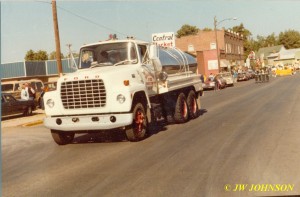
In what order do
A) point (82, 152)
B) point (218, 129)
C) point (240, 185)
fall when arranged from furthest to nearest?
point (218, 129) → point (82, 152) → point (240, 185)

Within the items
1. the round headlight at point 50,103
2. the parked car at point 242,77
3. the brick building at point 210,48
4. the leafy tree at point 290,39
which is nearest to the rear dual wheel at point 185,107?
the round headlight at point 50,103

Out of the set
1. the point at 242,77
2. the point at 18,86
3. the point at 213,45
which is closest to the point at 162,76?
the point at 18,86

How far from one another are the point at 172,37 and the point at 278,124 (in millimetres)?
20769

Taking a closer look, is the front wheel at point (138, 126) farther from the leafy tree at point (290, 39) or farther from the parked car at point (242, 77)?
the leafy tree at point (290, 39)

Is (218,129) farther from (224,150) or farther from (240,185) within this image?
(240,185)

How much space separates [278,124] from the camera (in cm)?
1146

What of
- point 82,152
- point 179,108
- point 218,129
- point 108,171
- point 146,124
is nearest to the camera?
point 108,171

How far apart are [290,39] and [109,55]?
6078 inches

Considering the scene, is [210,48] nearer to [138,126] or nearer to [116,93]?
[138,126]

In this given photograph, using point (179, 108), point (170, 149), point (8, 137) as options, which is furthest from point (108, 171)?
point (8, 137)

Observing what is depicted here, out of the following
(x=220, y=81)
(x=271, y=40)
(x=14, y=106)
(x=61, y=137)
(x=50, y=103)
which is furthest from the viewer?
(x=271, y=40)

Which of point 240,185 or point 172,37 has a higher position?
point 172,37

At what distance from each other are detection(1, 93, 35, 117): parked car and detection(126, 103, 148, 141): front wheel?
11492 mm

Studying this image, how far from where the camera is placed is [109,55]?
10906mm
